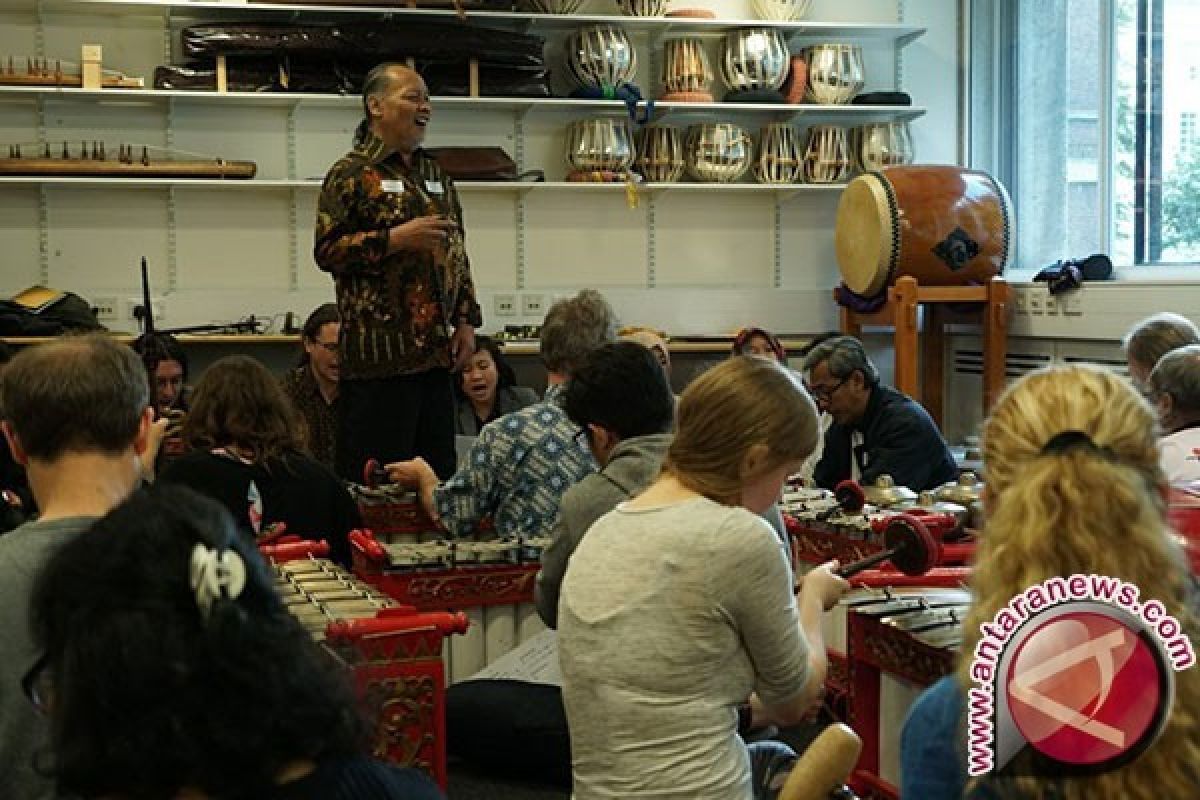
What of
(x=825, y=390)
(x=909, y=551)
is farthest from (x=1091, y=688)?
(x=825, y=390)

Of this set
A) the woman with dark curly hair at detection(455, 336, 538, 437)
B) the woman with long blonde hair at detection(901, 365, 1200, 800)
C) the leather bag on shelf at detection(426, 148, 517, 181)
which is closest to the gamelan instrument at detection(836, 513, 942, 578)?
the woman with long blonde hair at detection(901, 365, 1200, 800)

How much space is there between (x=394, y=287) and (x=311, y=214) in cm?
234

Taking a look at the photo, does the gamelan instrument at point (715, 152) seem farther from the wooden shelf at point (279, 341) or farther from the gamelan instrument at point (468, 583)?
the gamelan instrument at point (468, 583)

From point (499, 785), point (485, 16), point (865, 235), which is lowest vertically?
point (499, 785)

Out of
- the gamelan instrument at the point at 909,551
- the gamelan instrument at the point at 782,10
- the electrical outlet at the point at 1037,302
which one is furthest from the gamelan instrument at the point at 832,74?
the gamelan instrument at the point at 909,551

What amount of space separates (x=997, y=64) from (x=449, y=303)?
381 cm

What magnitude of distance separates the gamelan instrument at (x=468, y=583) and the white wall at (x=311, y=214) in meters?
3.39

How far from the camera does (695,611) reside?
1996mm

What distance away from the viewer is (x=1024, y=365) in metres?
6.58

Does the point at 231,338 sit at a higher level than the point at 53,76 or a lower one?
lower

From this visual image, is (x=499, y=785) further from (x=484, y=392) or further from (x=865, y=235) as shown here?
(x=865, y=235)

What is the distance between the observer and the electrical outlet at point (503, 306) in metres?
6.72

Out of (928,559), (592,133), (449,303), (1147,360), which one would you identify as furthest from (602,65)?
(928,559)

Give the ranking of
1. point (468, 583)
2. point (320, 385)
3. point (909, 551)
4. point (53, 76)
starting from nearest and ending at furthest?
point (909, 551) < point (468, 583) < point (320, 385) < point (53, 76)
